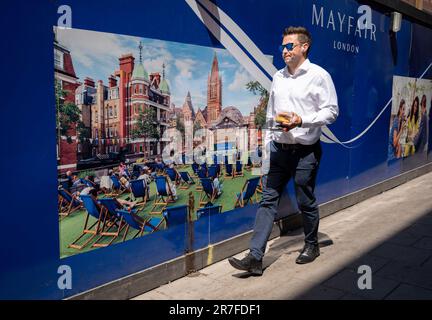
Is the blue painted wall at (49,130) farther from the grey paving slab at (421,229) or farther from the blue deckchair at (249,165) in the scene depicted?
the grey paving slab at (421,229)

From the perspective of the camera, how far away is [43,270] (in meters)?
2.56

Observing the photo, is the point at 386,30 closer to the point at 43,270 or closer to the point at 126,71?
the point at 126,71

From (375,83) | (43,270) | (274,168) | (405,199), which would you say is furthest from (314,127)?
(405,199)

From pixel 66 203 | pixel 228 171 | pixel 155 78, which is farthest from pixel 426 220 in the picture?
pixel 66 203

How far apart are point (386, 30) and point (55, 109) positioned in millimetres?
5368

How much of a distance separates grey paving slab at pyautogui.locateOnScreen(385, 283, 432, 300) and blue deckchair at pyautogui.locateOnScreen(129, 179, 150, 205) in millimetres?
1941

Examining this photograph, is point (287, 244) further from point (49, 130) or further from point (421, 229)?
point (49, 130)

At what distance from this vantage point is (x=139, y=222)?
3107 millimetres

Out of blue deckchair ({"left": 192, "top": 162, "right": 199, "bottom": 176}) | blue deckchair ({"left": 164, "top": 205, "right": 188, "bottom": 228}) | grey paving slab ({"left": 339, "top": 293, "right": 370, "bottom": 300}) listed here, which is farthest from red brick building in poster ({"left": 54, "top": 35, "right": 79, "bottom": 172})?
grey paving slab ({"left": 339, "top": 293, "right": 370, "bottom": 300})

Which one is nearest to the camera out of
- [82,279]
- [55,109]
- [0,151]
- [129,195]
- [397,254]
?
[0,151]

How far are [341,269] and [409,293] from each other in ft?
1.98

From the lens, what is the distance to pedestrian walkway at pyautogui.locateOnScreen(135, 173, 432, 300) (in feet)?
10.5

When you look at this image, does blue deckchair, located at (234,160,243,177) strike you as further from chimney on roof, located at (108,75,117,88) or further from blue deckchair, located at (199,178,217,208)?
chimney on roof, located at (108,75,117,88)

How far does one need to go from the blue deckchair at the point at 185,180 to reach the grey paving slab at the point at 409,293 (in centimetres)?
173
